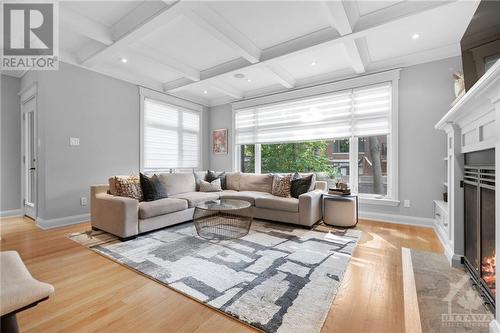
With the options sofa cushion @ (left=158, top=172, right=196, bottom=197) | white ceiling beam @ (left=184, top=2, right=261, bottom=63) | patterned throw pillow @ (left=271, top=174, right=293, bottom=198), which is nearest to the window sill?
patterned throw pillow @ (left=271, top=174, right=293, bottom=198)

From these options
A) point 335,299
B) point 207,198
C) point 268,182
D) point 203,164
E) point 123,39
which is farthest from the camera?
point 203,164

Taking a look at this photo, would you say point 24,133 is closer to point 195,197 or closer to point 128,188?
point 128,188

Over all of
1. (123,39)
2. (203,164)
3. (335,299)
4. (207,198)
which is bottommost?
(335,299)

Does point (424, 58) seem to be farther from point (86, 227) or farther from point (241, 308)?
point (86, 227)

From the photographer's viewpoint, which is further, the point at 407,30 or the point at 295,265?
the point at 407,30

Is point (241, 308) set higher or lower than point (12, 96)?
lower

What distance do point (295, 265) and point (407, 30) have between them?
3.28 m

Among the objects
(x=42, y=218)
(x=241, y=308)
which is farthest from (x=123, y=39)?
(x=241, y=308)

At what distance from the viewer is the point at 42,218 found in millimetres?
3473

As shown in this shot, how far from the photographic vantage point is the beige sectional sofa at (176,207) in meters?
2.91

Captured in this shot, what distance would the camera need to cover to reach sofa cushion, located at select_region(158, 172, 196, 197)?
3.93 metres

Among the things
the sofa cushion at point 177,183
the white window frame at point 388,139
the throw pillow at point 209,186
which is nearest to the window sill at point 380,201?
the white window frame at point 388,139

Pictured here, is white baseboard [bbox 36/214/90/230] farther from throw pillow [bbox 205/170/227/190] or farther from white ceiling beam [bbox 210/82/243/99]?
white ceiling beam [bbox 210/82/243/99]

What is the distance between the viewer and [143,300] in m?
1.67
